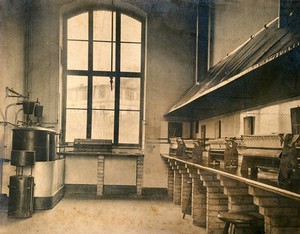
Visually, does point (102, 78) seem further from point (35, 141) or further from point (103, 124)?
point (35, 141)

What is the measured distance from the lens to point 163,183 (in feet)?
31.5

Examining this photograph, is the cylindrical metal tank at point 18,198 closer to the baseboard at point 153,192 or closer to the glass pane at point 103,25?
the baseboard at point 153,192

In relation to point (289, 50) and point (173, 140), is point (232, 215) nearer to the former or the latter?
point (289, 50)

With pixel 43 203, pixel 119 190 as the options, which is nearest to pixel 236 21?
pixel 119 190

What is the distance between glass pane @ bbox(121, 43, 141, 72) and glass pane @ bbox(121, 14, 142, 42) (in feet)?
0.59

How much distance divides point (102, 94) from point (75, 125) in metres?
1.19

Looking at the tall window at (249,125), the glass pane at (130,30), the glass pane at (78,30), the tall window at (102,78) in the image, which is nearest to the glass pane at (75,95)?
the tall window at (102,78)

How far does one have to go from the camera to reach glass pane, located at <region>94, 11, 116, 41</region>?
32.6ft

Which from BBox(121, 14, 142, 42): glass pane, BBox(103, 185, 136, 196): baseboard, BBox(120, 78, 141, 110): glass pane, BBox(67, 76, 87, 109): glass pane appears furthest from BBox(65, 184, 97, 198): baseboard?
BBox(121, 14, 142, 42): glass pane

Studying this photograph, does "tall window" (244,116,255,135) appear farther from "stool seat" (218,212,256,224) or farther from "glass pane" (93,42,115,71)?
"glass pane" (93,42,115,71)

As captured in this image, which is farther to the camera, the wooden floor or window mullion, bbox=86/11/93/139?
window mullion, bbox=86/11/93/139

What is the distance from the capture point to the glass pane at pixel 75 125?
9805 mm

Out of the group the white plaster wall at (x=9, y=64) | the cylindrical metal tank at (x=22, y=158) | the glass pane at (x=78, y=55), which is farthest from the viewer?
the glass pane at (x=78, y=55)

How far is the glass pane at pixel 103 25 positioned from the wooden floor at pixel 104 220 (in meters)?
4.70
